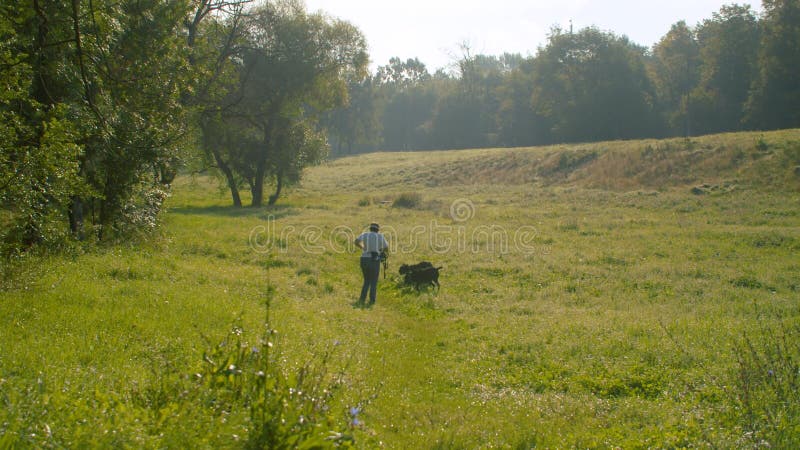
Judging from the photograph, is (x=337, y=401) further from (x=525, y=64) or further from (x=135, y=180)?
(x=525, y=64)

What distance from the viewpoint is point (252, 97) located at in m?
36.8

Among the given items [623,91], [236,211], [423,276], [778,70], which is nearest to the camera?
[423,276]

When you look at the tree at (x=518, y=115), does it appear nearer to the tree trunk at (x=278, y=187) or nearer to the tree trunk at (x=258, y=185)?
the tree trunk at (x=278, y=187)

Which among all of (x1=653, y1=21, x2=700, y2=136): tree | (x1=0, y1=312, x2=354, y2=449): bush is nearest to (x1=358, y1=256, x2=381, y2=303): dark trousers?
(x1=0, y1=312, x2=354, y2=449): bush

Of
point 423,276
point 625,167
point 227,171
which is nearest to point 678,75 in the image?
point 625,167

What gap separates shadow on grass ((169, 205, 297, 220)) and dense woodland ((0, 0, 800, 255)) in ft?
8.70

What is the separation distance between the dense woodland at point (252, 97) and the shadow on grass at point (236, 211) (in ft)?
8.70

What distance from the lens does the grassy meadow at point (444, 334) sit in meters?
5.46

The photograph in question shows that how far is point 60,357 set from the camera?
638cm

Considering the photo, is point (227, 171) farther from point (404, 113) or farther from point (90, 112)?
point (404, 113)

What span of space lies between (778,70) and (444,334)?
201 ft

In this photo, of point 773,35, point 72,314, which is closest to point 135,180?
point 72,314

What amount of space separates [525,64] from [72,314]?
101 m

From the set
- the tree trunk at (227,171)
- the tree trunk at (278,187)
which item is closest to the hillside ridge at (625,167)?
the tree trunk at (278,187)
